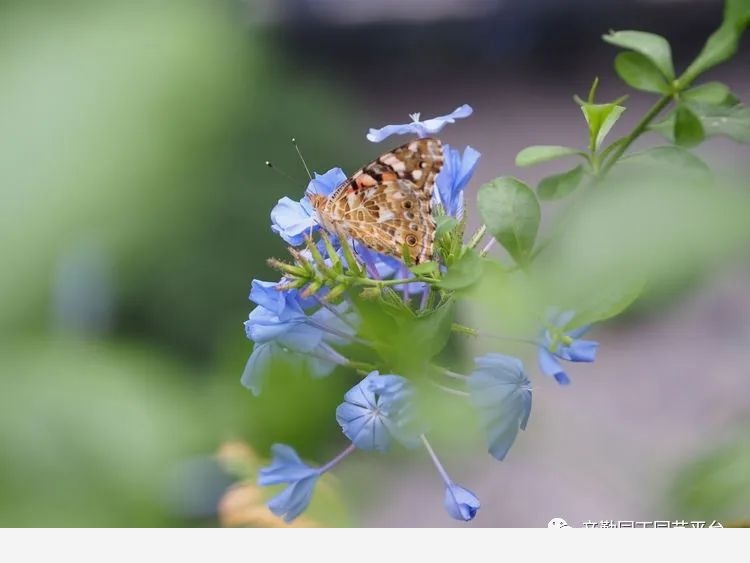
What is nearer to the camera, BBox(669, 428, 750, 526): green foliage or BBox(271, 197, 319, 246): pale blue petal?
BBox(669, 428, 750, 526): green foliage

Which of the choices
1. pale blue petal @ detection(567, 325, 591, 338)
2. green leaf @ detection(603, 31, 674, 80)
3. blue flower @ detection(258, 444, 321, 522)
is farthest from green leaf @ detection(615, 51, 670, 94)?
blue flower @ detection(258, 444, 321, 522)

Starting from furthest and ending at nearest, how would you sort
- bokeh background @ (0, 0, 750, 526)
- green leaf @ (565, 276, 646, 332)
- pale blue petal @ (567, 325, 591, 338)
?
bokeh background @ (0, 0, 750, 526)
pale blue petal @ (567, 325, 591, 338)
green leaf @ (565, 276, 646, 332)

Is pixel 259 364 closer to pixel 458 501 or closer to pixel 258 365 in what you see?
pixel 258 365

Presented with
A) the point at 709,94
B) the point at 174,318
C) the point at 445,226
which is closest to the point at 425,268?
the point at 445,226

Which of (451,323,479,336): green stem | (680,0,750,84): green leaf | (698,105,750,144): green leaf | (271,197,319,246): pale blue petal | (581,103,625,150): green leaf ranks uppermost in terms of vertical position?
(271,197,319,246): pale blue petal

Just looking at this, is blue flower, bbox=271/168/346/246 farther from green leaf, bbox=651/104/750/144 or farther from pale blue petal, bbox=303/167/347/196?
green leaf, bbox=651/104/750/144

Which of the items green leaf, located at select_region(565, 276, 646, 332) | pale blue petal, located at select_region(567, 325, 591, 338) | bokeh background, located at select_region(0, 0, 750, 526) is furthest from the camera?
bokeh background, located at select_region(0, 0, 750, 526)

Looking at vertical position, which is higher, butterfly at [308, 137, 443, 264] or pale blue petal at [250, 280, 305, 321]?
butterfly at [308, 137, 443, 264]
